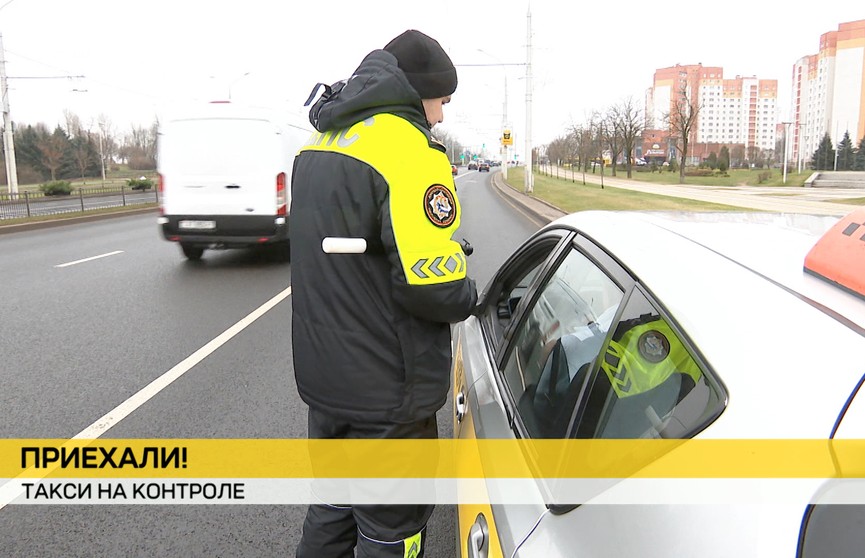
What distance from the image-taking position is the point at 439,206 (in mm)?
1721

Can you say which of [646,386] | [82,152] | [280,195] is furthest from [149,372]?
[82,152]

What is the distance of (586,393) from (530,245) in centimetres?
122

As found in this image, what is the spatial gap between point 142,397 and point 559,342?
11.5 feet

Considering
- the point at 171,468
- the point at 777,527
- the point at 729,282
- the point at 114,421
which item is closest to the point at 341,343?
the point at 729,282

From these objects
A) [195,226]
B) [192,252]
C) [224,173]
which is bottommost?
[192,252]

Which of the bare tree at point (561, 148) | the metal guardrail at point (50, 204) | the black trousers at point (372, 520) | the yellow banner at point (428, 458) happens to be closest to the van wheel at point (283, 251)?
the yellow banner at point (428, 458)

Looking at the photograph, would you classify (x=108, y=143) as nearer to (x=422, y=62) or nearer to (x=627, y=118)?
(x=627, y=118)

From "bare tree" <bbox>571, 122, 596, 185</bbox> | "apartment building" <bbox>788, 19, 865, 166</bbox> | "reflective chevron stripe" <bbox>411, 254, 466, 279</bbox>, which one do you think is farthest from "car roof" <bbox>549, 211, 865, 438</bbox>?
"apartment building" <bbox>788, 19, 865, 166</bbox>

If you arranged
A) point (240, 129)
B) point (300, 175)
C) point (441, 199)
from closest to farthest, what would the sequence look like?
1. point (441, 199)
2. point (300, 175)
3. point (240, 129)

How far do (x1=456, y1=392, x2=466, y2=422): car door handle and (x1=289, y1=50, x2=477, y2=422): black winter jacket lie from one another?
425 millimetres

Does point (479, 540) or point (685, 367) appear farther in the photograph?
point (479, 540)

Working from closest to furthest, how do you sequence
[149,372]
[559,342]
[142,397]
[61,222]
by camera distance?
[559,342]
[142,397]
[149,372]
[61,222]

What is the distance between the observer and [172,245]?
512 inches

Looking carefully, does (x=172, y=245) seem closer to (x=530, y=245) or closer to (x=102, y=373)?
(x=102, y=373)
